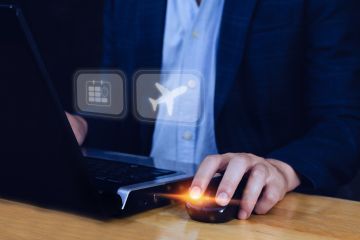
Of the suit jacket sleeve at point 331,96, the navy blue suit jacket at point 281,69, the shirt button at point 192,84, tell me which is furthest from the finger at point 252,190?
the shirt button at point 192,84

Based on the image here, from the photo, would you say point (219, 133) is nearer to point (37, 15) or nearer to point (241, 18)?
point (241, 18)

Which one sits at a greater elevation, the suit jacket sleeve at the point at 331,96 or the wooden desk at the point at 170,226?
the suit jacket sleeve at the point at 331,96

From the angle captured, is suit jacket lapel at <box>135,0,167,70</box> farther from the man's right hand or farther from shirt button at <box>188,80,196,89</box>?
the man's right hand

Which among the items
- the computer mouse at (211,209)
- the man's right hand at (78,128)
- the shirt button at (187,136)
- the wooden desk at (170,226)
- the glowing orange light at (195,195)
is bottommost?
the shirt button at (187,136)

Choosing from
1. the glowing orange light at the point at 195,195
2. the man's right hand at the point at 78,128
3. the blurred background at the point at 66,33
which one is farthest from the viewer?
the blurred background at the point at 66,33

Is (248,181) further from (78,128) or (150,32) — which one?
(150,32)

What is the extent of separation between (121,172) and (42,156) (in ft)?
0.42

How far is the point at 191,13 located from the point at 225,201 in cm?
55

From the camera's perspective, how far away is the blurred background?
113cm

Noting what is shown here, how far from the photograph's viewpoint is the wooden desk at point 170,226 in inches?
14.9

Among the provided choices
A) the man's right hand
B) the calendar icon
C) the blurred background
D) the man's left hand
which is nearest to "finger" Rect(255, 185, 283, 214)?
the man's left hand

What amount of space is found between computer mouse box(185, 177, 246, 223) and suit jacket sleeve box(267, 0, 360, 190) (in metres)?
0.16

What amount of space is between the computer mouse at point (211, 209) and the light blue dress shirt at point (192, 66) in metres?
0.43

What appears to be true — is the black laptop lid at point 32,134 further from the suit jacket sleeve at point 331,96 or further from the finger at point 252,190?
the suit jacket sleeve at point 331,96
